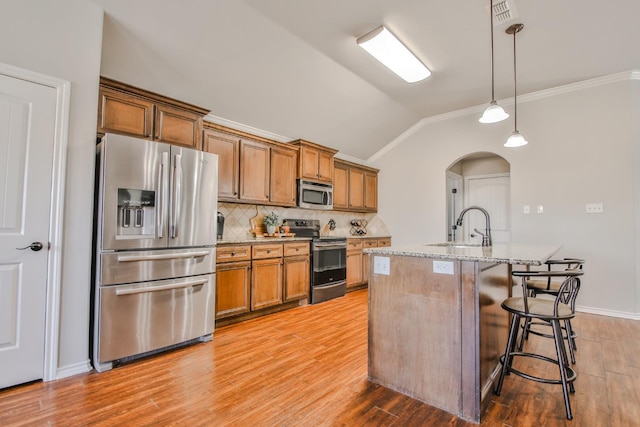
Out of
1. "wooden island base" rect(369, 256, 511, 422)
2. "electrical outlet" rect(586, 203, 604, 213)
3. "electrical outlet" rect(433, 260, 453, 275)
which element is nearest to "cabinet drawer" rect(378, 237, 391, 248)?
"electrical outlet" rect(586, 203, 604, 213)

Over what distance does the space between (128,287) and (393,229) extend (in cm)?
452

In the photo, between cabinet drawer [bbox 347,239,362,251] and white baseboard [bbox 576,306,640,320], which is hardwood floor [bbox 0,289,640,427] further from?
cabinet drawer [bbox 347,239,362,251]

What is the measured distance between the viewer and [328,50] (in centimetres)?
346

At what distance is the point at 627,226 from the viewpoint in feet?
12.6

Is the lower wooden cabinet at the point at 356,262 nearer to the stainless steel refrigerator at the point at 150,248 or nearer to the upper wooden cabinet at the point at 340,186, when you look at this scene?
the upper wooden cabinet at the point at 340,186

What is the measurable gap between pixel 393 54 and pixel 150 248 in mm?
3089

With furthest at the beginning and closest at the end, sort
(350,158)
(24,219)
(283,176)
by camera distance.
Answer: (350,158) → (283,176) → (24,219)

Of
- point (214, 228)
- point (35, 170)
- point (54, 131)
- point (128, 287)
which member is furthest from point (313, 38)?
point (128, 287)

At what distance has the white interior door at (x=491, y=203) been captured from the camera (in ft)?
18.2

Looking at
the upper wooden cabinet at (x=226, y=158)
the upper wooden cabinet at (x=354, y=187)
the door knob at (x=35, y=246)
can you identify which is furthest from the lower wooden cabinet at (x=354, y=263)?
the door knob at (x=35, y=246)

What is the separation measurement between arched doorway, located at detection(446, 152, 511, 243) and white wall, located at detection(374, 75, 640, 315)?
911 mm

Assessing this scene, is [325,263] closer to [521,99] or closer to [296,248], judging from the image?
[296,248]

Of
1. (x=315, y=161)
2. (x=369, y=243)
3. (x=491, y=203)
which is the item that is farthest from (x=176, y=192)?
(x=491, y=203)

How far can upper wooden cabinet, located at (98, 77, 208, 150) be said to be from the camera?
2715 mm
